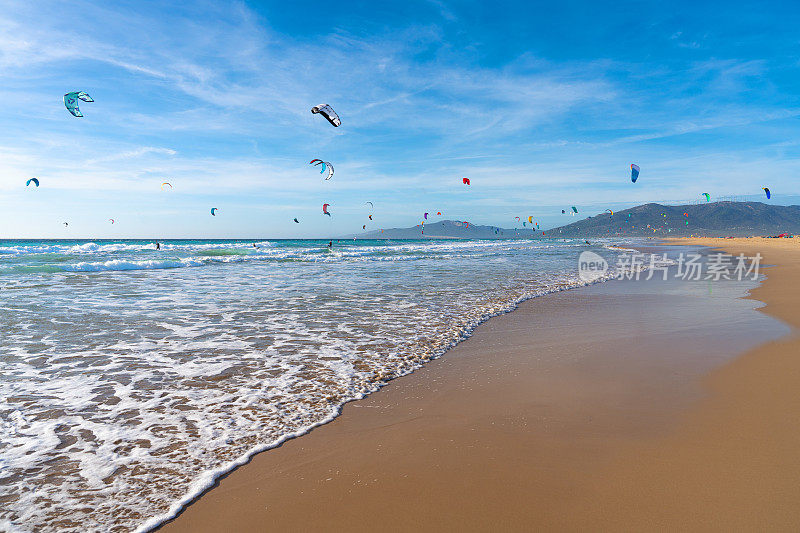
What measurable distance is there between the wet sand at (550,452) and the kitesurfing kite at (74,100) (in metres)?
16.9

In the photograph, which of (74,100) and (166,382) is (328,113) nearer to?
(74,100)

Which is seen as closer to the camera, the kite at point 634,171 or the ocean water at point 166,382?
the ocean water at point 166,382

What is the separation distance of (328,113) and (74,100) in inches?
371

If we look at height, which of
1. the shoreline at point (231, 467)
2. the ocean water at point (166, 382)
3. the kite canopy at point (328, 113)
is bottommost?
the shoreline at point (231, 467)

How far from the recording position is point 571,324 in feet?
25.1

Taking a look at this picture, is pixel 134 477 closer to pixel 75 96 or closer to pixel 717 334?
pixel 717 334

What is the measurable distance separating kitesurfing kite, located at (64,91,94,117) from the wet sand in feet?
55.6

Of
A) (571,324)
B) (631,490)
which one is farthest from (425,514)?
(571,324)

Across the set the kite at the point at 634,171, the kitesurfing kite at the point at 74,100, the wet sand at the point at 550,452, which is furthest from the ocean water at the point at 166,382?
the kite at the point at 634,171

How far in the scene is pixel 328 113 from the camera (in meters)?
16.8

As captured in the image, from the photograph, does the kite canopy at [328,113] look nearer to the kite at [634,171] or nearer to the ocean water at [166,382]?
the ocean water at [166,382]

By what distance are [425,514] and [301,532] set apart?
0.71m

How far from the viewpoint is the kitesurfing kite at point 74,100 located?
14984mm

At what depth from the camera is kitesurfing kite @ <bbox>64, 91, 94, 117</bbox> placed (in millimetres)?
14984
